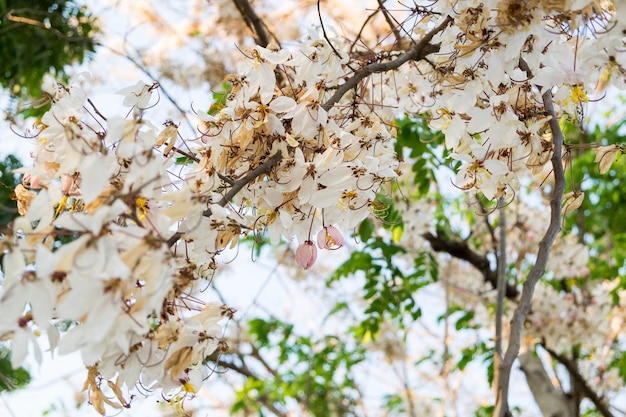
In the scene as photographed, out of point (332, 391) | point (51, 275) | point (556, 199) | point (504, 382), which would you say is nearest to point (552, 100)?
point (556, 199)

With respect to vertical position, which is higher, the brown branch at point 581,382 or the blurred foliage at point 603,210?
the blurred foliage at point 603,210

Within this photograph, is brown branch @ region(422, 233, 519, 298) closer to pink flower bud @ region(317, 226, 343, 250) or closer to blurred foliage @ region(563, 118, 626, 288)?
blurred foliage @ region(563, 118, 626, 288)

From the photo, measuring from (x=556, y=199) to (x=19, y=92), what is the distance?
5.12 ft

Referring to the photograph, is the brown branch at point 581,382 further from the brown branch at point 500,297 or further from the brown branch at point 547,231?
the brown branch at point 547,231

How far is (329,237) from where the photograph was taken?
0.74 metres

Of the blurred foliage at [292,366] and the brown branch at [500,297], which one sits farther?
the blurred foliage at [292,366]

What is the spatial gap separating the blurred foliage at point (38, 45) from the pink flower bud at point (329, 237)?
1231 millimetres

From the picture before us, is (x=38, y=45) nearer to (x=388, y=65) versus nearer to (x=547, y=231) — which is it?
(x=388, y=65)

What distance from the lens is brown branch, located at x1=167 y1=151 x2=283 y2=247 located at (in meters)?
0.61

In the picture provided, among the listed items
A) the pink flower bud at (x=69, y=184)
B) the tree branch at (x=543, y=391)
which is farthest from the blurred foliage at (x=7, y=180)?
the tree branch at (x=543, y=391)

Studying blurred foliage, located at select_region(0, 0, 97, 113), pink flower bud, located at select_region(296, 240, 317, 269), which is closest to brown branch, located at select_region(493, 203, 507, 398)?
pink flower bud, located at select_region(296, 240, 317, 269)

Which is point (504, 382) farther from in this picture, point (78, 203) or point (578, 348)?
point (578, 348)

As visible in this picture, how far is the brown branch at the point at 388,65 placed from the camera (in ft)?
2.38

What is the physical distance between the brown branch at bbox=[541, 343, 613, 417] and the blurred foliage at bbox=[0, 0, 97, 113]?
1800mm
